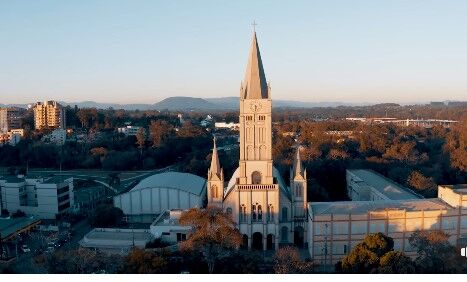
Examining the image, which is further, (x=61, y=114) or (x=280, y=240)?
(x=61, y=114)

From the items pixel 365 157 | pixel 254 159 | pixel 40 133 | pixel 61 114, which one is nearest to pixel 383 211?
pixel 254 159

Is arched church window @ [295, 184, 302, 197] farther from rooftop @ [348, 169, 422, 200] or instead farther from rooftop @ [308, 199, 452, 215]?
rooftop @ [348, 169, 422, 200]

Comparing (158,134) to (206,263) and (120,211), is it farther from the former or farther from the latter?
(206,263)

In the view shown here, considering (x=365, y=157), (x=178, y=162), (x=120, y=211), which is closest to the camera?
(x=120, y=211)

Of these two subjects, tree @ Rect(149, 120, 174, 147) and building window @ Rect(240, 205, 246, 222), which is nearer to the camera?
building window @ Rect(240, 205, 246, 222)

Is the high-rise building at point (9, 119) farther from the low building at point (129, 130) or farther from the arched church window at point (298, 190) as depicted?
the arched church window at point (298, 190)

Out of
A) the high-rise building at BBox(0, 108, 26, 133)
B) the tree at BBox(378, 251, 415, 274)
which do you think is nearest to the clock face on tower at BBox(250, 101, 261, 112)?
the tree at BBox(378, 251, 415, 274)
